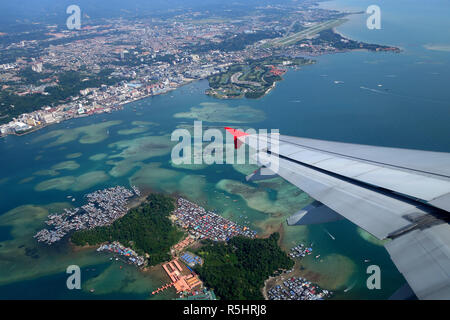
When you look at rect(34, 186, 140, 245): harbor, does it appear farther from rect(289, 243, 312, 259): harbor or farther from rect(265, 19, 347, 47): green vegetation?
rect(265, 19, 347, 47): green vegetation

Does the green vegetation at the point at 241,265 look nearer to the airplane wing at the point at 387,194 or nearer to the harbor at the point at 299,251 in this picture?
the harbor at the point at 299,251

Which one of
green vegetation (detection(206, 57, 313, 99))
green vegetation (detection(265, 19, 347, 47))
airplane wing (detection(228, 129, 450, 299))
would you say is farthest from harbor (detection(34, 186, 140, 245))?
green vegetation (detection(265, 19, 347, 47))

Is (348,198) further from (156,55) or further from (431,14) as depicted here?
(431,14)

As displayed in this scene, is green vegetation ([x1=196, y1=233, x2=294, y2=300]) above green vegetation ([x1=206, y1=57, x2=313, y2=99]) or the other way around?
the other way around

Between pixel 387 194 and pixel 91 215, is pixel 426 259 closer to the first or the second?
pixel 387 194

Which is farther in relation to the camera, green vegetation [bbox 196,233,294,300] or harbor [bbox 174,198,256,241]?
harbor [bbox 174,198,256,241]
